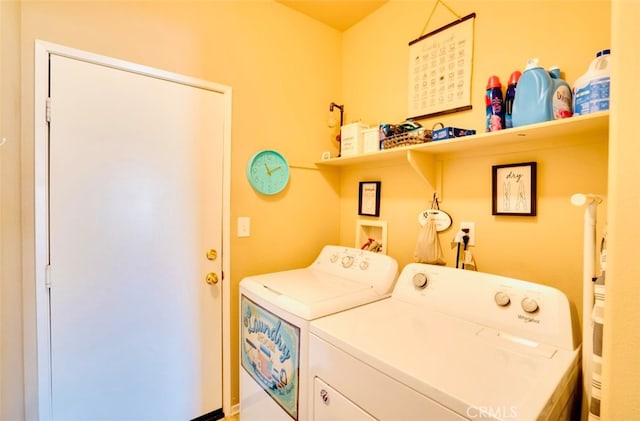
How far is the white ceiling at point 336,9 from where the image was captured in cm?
196

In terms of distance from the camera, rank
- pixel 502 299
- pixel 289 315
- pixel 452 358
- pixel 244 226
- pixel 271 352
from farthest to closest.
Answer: pixel 244 226, pixel 271 352, pixel 289 315, pixel 502 299, pixel 452 358

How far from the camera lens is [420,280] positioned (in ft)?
4.55

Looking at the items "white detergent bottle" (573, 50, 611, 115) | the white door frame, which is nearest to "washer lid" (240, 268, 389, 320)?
the white door frame

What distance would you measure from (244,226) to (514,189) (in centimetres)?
149

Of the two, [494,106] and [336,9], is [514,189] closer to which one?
[494,106]

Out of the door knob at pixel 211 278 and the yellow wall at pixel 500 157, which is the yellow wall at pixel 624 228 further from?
the door knob at pixel 211 278

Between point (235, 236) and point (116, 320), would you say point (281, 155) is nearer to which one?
point (235, 236)

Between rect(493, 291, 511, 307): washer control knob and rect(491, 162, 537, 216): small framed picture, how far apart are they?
0.43 metres

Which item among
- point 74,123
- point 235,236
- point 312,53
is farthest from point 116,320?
point 312,53

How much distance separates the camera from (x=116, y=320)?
1.49 meters

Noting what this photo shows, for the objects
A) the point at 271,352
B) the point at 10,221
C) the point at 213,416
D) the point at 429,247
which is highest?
the point at 10,221

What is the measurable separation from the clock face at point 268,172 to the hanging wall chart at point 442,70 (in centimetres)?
89
